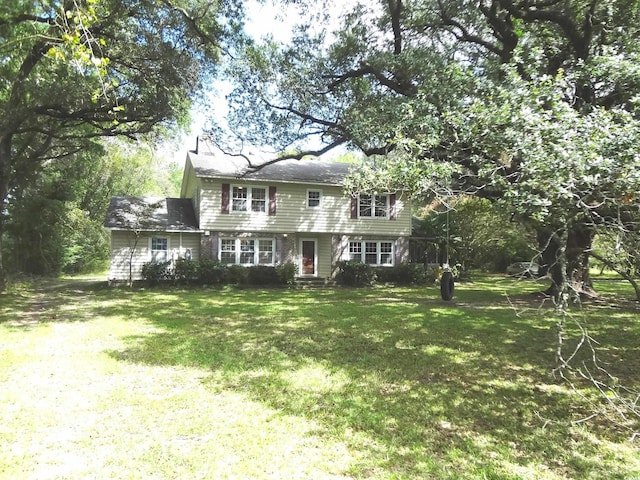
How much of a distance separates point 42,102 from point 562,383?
16832 mm

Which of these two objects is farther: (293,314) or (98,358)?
(293,314)

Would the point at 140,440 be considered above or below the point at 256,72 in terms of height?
below

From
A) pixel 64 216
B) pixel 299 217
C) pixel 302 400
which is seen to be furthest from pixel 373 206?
pixel 302 400

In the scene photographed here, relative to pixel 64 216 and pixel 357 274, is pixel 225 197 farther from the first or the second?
pixel 64 216

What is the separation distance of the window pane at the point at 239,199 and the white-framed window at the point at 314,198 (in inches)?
125

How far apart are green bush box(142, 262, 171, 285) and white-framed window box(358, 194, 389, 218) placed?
973cm

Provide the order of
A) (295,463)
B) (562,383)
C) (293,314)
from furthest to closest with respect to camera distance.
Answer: (293,314)
(562,383)
(295,463)

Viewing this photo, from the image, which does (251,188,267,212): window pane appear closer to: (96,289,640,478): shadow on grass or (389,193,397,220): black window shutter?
(389,193,397,220): black window shutter

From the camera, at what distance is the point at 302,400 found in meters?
5.06

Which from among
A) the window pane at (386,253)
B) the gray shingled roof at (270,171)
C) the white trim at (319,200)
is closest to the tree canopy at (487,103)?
the gray shingled roof at (270,171)

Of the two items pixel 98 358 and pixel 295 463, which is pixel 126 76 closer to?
pixel 98 358

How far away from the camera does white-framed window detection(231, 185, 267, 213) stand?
19703 mm

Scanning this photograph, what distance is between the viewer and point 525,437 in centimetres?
421

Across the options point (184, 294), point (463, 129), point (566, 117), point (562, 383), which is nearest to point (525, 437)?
point (562, 383)
